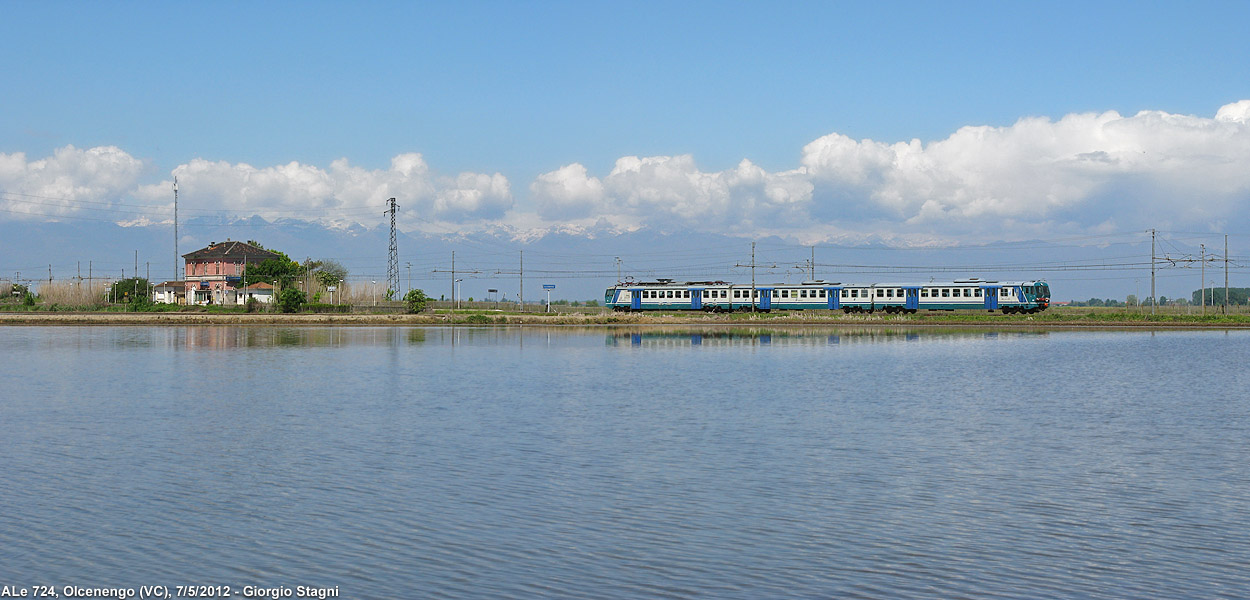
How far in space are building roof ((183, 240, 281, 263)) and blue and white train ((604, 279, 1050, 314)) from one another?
181 ft

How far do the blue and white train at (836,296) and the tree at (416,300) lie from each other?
16.9 meters

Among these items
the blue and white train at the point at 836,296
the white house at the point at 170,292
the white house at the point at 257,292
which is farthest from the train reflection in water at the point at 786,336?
the white house at the point at 170,292

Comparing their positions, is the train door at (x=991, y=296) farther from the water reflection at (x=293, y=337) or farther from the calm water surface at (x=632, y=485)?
the calm water surface at (x=632, y=485)

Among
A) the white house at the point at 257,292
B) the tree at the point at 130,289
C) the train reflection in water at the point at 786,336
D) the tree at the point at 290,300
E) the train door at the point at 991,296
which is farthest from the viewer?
the tree at the point at 130,289

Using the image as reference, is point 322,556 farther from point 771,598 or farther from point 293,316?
point 293,316

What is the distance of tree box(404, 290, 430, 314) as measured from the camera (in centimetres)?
8775

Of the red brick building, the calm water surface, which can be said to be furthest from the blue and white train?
the red brick building

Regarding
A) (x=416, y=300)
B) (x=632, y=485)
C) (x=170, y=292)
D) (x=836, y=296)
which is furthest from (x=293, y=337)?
(x=170, y=292)

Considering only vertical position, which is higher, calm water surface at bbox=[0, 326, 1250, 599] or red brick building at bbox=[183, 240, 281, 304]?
red brick building at bbox=[183, 240, 281, 304]

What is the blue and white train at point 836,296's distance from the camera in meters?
81.8

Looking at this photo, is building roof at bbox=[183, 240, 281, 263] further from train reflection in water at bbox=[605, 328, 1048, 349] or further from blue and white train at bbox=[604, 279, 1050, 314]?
train reflection in water at bbox=[605, 328, 1048, 349]

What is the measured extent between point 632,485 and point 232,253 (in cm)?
11966

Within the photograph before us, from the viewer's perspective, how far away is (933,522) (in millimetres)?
12492

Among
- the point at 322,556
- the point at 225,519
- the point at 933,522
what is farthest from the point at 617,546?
the point at 225,519
